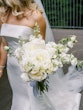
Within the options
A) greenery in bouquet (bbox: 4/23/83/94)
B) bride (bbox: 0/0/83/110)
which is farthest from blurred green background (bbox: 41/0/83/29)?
Answer: greenery in bouquet (bbox: 4/23/83/94)

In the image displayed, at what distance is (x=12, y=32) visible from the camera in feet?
9.52

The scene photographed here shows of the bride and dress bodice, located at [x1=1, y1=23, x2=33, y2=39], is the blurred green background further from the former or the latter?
dress bodice, located at [x1=1, y1=23, x2=33, y2=39]

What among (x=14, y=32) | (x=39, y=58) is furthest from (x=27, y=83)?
(x=39, y=58)

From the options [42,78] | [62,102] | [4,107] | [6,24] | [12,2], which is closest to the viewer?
[42,78]

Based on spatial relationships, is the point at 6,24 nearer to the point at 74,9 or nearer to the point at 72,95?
the point at 72,95

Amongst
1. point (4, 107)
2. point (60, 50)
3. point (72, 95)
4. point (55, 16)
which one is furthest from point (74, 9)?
point (60, 50)

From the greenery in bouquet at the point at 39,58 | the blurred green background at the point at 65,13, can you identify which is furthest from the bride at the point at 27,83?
the blurred green background at the point at 65,13

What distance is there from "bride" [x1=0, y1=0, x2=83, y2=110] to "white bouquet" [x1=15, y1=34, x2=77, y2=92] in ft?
1.21

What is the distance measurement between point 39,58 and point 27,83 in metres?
0.95

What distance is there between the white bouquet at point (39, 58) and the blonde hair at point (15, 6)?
69 cm

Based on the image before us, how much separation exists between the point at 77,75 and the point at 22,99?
53 cm

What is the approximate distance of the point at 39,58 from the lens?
81.4 inches

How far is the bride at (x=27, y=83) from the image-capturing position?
2791 millimetres

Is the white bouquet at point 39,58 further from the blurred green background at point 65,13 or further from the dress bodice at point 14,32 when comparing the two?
the blurred green background at point 65,13
